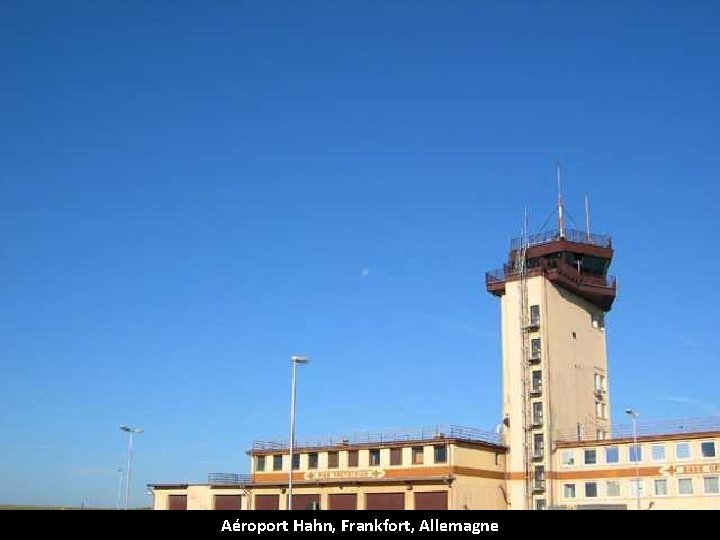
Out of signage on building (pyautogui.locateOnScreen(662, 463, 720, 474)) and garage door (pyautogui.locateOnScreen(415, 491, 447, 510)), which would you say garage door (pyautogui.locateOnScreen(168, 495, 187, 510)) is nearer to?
garage door (pyautogui.locateOnScreen(415, 491, 447, 510))

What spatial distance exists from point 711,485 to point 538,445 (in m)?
15.9

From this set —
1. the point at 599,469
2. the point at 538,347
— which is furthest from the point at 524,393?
the point at 599,469

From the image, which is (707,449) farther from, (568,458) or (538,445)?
(538,445)

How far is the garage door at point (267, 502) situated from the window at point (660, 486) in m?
35.7

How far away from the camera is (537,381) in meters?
82.8

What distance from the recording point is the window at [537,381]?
270 ft

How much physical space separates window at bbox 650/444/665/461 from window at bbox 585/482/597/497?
5966 millimetres

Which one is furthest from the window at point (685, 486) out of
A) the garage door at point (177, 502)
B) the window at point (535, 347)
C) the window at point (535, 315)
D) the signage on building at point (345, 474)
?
the garage door at point (177, 502)

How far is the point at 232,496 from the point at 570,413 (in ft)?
116

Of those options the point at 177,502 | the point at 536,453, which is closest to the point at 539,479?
the point at 536,453

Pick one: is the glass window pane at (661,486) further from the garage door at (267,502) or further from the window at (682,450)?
the garage door at (267,502)

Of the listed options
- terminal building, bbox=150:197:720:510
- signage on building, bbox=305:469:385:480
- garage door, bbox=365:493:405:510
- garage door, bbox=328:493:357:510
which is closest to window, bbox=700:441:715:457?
terminal building, bbox=150:197:720:510

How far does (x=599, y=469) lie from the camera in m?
76.8
